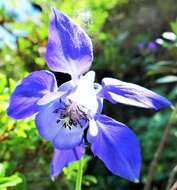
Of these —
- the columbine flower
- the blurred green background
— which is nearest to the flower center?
the columbine flower

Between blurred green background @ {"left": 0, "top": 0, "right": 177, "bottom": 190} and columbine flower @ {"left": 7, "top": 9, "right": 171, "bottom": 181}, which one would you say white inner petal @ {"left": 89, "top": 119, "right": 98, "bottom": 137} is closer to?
columbine flower @ {"left": 7, "top": 9, "right": 171, "bottom": 181}

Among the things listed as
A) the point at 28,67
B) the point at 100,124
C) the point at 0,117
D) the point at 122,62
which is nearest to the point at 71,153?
the point at 100,124

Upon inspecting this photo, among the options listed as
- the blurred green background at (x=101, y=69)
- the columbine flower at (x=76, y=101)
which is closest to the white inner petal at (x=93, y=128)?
the columbine flower at (x=76, y=101)

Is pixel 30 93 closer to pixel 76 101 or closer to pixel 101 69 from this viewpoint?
pixel 76 101

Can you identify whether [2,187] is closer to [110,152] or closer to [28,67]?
[110,152]

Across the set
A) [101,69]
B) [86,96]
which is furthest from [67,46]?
[101,69]

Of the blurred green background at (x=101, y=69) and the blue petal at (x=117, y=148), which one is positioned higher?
the blue petal at (x=117, y=148)

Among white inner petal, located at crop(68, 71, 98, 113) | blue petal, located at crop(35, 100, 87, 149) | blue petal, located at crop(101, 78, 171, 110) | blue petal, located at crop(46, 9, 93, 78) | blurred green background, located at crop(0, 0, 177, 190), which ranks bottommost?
blurred green background, located at crop(0, 0, 177, 190)

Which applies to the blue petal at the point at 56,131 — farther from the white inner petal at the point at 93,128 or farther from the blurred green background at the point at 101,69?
the blurred green background at the point at 101,69
